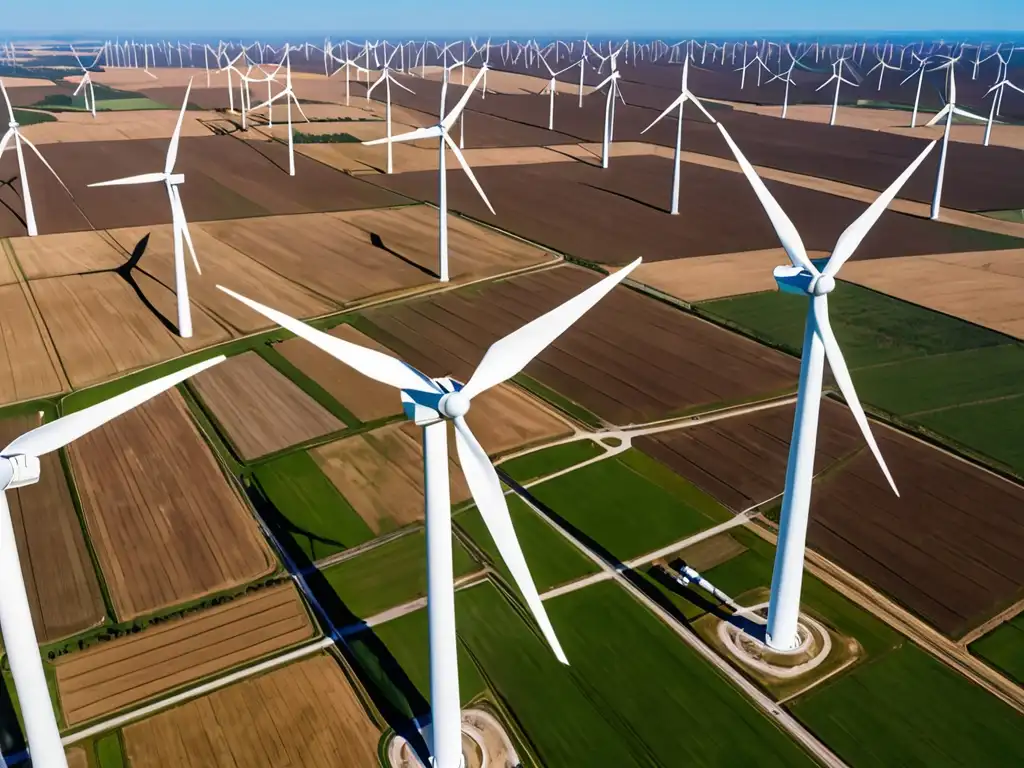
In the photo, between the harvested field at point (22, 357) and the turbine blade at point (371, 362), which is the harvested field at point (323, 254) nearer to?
the harvested field at point (22, 357)

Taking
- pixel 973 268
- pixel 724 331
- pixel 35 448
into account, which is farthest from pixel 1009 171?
pixel 35 448

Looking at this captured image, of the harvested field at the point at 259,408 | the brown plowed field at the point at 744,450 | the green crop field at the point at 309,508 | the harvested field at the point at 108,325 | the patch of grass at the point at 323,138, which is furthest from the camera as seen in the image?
the patch of grass at the point at 323,138

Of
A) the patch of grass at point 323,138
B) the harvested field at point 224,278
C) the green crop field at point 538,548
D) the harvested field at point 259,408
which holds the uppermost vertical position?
the patch of grass at point 323,138

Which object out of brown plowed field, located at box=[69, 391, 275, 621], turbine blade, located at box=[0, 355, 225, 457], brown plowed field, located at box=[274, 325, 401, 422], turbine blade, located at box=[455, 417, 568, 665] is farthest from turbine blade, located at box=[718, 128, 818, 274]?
brown plowed field, located at box=[274, 325, 401, 422]

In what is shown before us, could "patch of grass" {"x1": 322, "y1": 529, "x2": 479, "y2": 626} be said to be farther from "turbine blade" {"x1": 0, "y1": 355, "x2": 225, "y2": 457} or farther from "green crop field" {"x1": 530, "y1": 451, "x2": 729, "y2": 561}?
"turbine blade" {"x1": 0, "y1": 355, "x2": 225, "y2": 457}

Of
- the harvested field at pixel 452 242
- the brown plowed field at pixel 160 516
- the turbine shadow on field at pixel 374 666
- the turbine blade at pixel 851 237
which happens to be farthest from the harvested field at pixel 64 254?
the turbine blade at pixel 851 237

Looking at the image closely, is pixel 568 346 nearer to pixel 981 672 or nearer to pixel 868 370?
pixel 868 370

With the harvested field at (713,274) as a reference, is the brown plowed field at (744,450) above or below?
below
